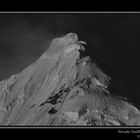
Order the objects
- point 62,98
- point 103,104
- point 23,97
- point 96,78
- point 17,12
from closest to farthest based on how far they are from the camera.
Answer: point 17,12 → point 103,104 → point 62,98 → point 96,78 → point 23,97

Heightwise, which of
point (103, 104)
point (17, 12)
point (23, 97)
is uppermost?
point (17, 12)

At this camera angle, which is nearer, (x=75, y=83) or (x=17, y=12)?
(x=17, y=12)

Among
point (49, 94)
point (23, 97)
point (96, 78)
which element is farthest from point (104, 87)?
point (23, 97)

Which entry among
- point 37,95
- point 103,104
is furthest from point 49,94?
point 103,104
